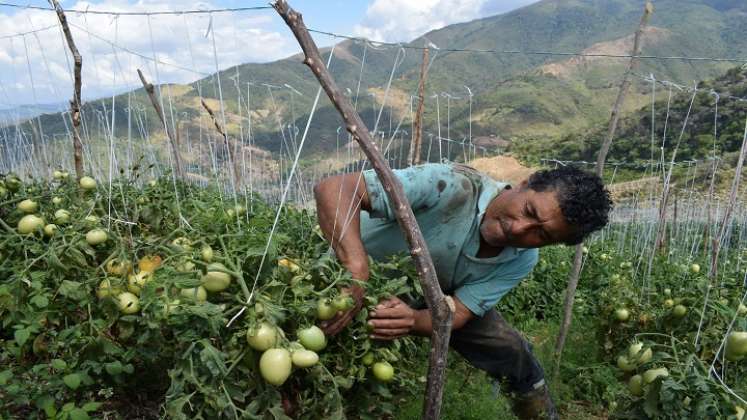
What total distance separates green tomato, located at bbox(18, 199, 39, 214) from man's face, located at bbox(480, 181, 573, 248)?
1.75m

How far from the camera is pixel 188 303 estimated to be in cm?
121

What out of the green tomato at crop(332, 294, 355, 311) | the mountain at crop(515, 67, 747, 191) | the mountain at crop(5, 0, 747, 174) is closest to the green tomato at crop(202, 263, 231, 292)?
the green tomato at crop(332, 294, 355, 311)

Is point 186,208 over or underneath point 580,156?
over

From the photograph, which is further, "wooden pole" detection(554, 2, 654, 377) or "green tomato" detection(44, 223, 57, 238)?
"wooden pole" detection(554, 2, 654, 377)

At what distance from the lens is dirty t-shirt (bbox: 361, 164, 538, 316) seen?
188cm

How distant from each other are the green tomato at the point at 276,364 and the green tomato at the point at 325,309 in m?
0.14

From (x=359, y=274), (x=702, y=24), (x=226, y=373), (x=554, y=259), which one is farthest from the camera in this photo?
(x=702, y=24)

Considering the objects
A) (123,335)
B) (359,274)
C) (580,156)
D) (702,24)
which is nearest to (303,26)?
(359,274)

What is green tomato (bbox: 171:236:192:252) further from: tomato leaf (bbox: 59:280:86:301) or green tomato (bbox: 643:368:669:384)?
green tomato (bbox: 643:368:669:384)

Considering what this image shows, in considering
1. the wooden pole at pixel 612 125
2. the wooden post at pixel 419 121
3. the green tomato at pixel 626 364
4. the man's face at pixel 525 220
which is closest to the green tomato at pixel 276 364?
the man's face at pixel 525 220

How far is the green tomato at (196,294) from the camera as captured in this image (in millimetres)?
1193

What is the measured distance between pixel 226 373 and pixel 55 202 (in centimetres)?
153

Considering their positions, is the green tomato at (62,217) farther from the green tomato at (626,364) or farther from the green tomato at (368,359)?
the green tomato at (626,364)

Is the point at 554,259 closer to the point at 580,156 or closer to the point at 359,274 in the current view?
the point at 359,274
